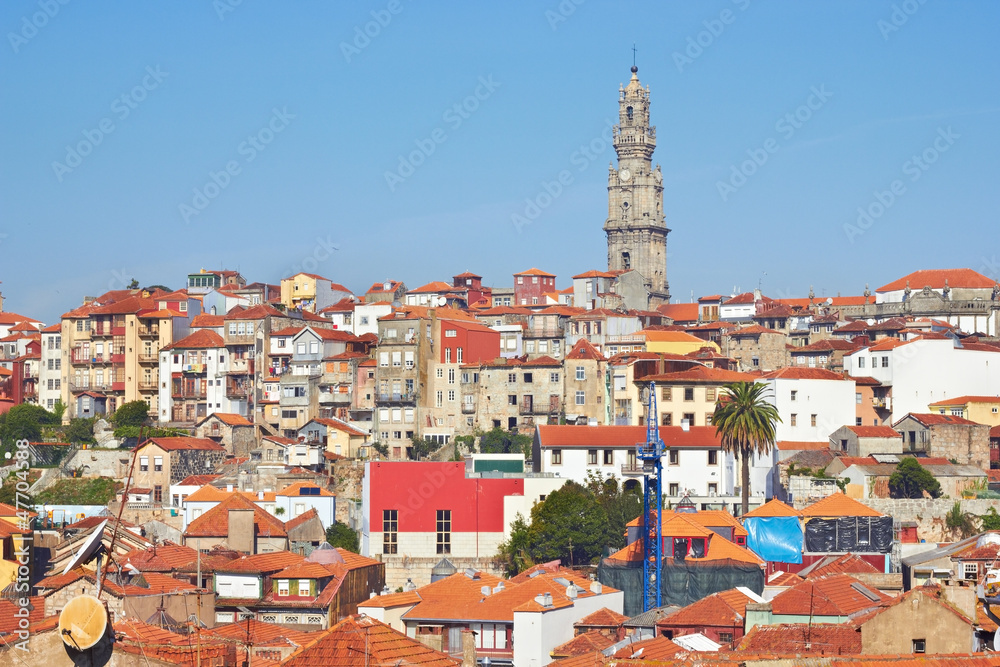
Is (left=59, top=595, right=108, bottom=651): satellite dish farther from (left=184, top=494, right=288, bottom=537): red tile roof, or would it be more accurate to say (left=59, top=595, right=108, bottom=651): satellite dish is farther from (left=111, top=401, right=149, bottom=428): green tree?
(left=111, top=401, right=149, bottom=428): green tree

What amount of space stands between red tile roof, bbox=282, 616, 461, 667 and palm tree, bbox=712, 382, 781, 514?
4329cm

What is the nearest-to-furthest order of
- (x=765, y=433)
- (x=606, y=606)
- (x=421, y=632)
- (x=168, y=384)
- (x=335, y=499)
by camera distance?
(x=421, y=632), (x=606, y=606), (x=765, y=433), (x=335, y=499), (x=168, y=384)

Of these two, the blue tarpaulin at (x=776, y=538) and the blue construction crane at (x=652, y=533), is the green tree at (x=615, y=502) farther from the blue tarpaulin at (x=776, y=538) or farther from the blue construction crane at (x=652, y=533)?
the blue tarpaulin at (x=776, y=538)

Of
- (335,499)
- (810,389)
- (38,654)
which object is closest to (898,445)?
(810,389)

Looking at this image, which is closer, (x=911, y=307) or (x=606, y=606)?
(x=606, y=606)

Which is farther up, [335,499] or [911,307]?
[911,307]

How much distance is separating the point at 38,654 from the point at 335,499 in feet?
194

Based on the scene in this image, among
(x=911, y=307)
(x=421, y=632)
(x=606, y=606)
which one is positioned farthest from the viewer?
(x=911, y=307)

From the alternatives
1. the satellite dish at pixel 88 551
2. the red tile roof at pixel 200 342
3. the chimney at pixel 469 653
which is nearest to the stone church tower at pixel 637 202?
the red tile roof at pixel 200 342

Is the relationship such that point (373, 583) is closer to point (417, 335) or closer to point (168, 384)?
point (417, 335)

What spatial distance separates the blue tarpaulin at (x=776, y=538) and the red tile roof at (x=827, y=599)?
17.5 meters

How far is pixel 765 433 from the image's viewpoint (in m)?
73.7

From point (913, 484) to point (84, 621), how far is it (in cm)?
5894

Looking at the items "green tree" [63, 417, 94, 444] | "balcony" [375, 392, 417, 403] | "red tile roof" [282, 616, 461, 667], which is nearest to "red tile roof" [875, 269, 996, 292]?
"balcony" [375, 392, 417, 403]
